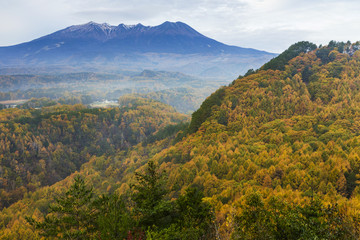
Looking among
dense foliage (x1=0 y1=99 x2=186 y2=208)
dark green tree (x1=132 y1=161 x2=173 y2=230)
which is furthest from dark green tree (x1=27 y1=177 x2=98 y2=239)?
dense foliage (x1=0 y1=99 x2=186 y2=208)

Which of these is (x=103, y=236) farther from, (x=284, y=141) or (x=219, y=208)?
(x=284, y=141)

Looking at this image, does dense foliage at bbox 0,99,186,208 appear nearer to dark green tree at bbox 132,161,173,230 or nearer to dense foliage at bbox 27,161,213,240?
dense foliage at bbox 27,161,213,240

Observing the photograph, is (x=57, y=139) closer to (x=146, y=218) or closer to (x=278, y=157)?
(x=278, y=157)

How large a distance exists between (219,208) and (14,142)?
411 feet

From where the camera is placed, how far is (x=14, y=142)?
363ft

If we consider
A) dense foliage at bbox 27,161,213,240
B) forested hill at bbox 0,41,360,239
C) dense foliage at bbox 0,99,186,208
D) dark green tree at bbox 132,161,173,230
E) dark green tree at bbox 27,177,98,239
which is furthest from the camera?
dense foliage at bbox 0,99,186,208

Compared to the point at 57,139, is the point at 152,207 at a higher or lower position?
higher

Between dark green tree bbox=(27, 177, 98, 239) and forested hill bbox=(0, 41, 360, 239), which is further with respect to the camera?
dark green tree bbox=(27, 177, 98, 239)

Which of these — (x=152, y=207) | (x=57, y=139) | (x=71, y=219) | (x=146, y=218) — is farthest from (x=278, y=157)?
(x=57, y=139)

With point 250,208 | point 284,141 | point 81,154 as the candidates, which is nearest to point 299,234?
point 250,208

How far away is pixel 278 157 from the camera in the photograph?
34.1 metres

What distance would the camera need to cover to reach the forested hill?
14195 mm

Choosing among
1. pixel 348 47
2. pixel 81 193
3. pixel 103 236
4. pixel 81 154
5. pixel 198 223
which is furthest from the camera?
pixel 81 154

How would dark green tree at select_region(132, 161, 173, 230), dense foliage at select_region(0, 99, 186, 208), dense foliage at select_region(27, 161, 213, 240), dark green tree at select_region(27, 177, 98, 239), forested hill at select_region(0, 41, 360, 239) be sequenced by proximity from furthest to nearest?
dense foliage at select_region(0, 99, 186, 208) → dark green tree at select_region(27, 177, 98, 239) → dark green tree at select_region(132, 161, 173, 230) → dense foliage at select_region(27, 161, 213, 240) → forested hill at select_region(0, 41, 360, 239)
